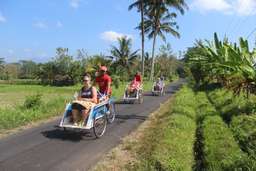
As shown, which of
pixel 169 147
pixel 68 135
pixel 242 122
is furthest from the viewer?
pixel 242 122

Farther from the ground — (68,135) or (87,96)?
(87,96)

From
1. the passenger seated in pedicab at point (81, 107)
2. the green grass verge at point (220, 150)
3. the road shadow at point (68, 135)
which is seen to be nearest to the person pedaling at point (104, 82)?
the passenger seated in pedicab at point (81, 107)

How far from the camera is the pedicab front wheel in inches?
360

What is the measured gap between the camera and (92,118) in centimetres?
888

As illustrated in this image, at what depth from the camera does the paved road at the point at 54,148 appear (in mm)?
6977

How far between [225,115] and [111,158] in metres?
6.60

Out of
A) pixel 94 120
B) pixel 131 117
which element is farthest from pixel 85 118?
pixel 131 117

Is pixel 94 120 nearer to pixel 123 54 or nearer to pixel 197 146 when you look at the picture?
pixel 197 146

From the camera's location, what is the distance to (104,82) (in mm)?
11227

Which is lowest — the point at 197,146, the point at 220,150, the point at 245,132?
the point at 197,146

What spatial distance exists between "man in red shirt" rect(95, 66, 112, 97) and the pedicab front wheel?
141 cm

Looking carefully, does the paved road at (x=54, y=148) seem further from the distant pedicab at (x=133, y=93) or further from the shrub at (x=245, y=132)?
the distant pedicab at (x=133, y=93)

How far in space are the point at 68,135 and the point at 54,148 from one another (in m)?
1.29

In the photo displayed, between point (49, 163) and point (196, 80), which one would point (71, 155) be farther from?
point (196, 80)
